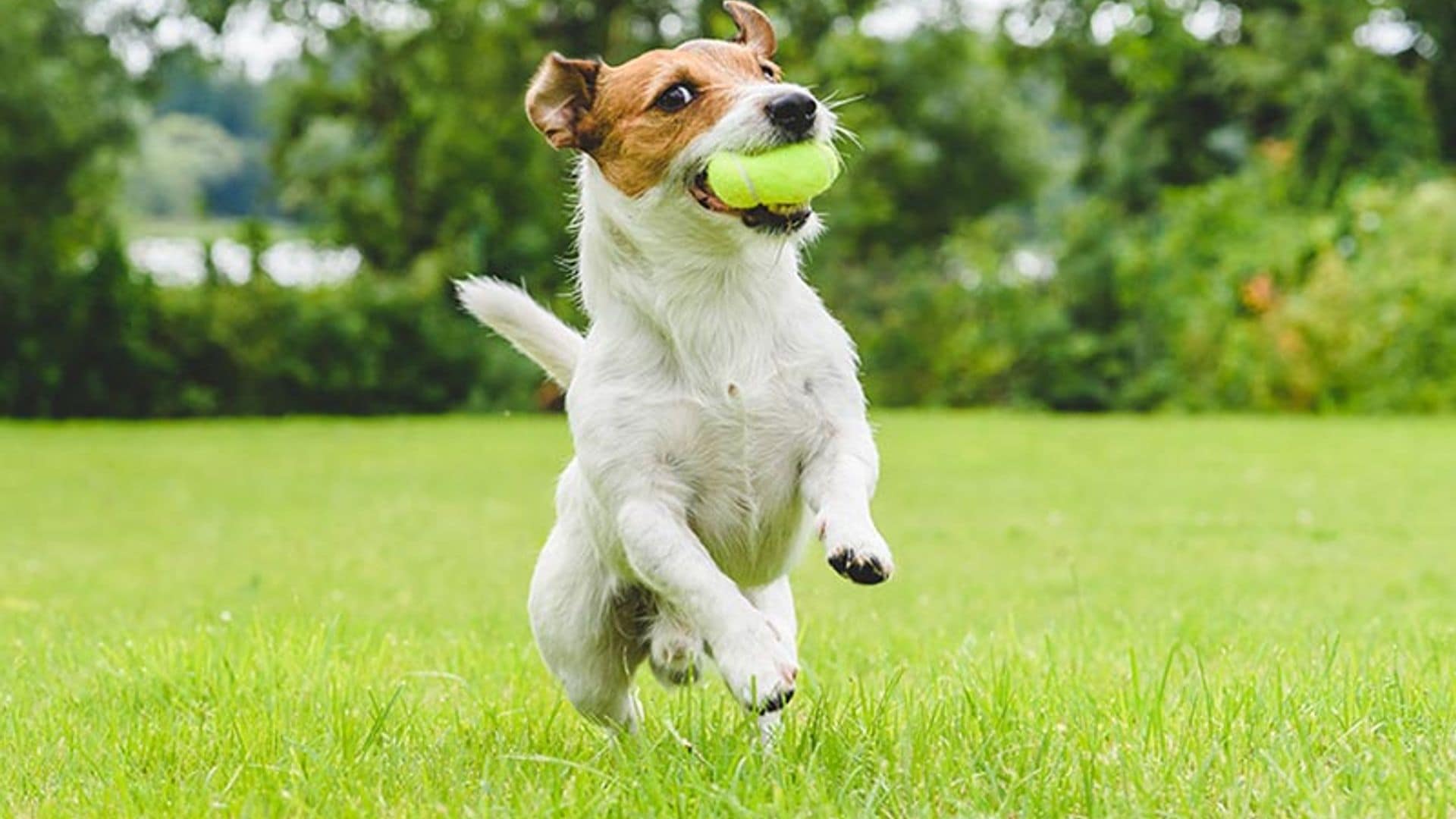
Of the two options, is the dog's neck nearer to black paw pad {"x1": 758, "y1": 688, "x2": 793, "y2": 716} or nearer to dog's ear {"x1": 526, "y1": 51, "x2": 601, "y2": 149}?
dog's ear {"x1": 526, "y1": 51, "x2": 601, "y2": 149}

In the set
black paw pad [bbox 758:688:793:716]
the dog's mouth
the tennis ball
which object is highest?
the tennis ball

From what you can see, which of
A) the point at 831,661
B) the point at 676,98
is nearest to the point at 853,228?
the point at 831,661

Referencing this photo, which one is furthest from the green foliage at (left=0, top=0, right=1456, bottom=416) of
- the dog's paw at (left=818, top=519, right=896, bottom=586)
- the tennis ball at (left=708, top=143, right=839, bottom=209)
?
the dog's paw at (left=818, top=519, right=896, bottom=586)

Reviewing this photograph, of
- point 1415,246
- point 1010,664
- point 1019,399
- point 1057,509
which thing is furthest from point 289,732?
point 1019,399

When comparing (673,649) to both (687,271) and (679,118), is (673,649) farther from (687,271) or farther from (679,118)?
(679,118)

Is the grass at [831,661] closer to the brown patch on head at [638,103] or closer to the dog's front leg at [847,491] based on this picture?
the dog's front leg at [847,491]

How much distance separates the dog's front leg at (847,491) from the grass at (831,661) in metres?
0.39

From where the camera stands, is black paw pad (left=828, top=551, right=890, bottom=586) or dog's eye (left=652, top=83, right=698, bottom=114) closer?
black paw pad (left=828, top=551, right=890, bottom=586)

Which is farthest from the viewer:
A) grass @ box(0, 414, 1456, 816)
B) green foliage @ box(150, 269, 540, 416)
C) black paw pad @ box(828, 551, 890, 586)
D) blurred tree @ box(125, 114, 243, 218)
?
blurred tree @ box(125, 114, 243, 218)

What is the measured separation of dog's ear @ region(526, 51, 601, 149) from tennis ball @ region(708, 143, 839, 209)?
1.58 feet

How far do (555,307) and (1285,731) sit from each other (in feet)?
71.7

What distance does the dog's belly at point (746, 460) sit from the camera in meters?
3.92

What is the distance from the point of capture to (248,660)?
486 cm

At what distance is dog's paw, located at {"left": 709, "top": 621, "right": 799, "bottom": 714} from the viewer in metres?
3.46
